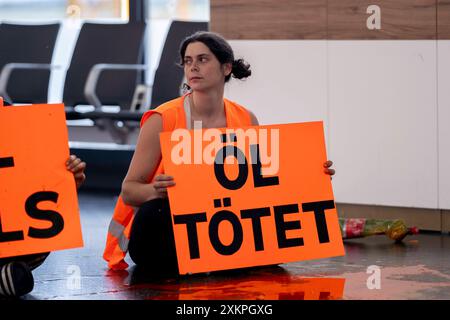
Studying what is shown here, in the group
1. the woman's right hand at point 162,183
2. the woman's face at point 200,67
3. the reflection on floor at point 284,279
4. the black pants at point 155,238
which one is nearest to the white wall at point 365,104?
the reflection on floor at point 284,279

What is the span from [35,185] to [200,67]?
0.73 metres

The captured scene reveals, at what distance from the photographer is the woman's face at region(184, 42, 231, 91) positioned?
11.9ft

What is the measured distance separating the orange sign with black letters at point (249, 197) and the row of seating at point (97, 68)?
2.62 m

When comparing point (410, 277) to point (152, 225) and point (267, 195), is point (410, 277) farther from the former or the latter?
point (152, 225)

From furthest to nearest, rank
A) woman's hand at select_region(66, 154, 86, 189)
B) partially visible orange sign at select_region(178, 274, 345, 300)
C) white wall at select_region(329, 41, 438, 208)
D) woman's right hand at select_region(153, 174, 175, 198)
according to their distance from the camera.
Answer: white wall at select_region(329, 41, 438, 208), woman's right hand at select_region(153, 174, 175, 198), woman's hand at select_region(66, 154, 86, 189), partially visible orange sign at select_region(178, 274, 345, 300)

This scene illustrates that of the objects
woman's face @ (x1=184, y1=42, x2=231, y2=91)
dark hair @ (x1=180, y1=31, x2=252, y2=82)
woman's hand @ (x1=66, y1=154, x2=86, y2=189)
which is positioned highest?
dark hair @ (x1=180, y1=31, x2=252, y2=82)

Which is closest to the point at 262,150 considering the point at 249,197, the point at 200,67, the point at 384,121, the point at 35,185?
the point at 249,197

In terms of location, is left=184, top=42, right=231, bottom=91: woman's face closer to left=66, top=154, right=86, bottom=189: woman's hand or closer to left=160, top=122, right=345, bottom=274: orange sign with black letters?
left=160, top=122, right=345, bottom=274: orange sign with black letters

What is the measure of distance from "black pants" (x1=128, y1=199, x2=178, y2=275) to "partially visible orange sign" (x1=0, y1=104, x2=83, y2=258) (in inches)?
13.6

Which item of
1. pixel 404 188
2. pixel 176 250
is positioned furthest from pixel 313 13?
pixel 176 250

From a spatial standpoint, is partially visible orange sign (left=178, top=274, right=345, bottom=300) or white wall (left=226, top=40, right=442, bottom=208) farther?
white wall (left=226, top=40, right=442, bottom=208)

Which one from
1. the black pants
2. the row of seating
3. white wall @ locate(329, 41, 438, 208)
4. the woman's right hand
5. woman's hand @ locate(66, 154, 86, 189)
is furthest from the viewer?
the row of seating

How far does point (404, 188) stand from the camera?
4773 millimetres

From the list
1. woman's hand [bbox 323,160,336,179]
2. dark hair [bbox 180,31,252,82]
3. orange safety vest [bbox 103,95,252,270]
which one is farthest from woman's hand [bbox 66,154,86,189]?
woman's hand [bbox 323,160,336,179]
